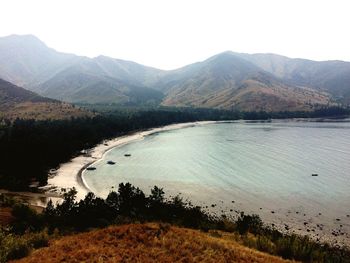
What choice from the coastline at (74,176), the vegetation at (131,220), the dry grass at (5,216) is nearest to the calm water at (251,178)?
the coastline at (74,176)

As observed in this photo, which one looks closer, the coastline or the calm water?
the calm water

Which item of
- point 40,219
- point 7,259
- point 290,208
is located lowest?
point 290,208

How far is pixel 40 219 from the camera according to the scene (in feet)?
211

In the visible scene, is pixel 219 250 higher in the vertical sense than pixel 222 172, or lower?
higher

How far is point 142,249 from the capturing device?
30.0m

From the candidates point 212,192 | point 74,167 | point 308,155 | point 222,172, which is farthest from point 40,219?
point 308,155

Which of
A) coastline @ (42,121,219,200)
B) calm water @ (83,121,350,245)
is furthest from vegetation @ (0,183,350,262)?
coastline @ (42,121,219,200)

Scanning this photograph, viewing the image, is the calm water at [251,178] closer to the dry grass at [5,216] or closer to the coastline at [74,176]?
the coastline at [74,176]

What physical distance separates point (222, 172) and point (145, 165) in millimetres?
37822

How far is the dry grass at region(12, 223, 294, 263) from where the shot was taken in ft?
94.3

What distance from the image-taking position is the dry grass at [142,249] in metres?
28.7

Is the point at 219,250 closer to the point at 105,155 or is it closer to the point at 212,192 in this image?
the point at 212,192

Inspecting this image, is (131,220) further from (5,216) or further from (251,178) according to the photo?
(251,178)

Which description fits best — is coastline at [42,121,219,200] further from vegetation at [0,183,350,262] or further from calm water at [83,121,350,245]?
vegetation at [0,183,350,262]
